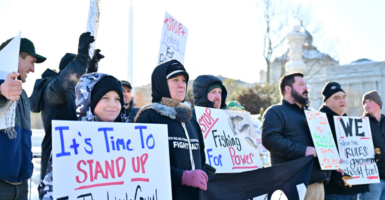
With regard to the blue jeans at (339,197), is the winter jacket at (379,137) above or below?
above

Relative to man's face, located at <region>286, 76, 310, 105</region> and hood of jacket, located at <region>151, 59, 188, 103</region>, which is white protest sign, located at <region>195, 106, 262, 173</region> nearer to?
man's face, located at <region>286, 76, 310, 105</region>

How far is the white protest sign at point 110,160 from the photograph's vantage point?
6.61ft

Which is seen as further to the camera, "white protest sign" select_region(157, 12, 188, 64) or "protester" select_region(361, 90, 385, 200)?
"white protest sign" select_region(157, 12, 188, 64)

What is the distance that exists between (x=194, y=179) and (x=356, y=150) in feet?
11.1

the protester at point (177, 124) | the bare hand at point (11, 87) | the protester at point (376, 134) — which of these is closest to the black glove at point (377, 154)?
the protester at point (376, 134)

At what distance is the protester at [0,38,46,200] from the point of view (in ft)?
9.06

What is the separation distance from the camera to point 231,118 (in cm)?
425

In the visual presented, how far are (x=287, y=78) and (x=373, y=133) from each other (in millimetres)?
1932

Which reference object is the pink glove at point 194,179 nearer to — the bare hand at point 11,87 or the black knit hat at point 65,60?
the bare hand at point 11,87

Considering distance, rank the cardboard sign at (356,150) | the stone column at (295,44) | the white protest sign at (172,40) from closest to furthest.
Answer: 1. the cardboard sign at (356,150)
2. the white protest sign at (172,40)
3. the stone column at (295,44)

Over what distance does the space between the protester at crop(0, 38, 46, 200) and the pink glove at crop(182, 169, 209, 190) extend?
139cm

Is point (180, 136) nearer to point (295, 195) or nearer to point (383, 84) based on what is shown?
point (295, 195)

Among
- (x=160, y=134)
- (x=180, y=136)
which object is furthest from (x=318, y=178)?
(x=160, y=134)

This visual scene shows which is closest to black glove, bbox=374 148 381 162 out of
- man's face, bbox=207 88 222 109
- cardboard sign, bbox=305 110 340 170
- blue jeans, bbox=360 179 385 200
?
blue jeans, bbox=360 179 385 200
